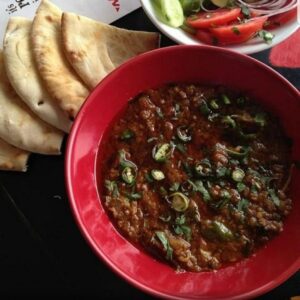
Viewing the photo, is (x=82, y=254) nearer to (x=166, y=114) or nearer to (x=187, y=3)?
(x=166, y=114)

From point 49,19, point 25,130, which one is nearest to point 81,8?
point 49,19

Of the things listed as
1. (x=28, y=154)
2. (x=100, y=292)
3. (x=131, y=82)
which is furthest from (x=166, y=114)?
(x=100, y=292)

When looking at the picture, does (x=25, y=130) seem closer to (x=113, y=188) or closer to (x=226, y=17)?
(x=113, y=188)

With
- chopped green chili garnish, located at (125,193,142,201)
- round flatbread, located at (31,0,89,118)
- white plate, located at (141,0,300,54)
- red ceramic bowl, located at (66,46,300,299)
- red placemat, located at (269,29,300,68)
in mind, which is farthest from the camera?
red placemat, located at (269,29,300,68)

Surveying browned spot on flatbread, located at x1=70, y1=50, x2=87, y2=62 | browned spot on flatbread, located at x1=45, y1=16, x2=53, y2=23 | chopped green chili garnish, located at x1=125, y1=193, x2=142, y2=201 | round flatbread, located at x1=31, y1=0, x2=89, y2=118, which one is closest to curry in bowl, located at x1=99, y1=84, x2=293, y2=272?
chopped green chili garnish, located at x1=125, y1=193, x2=142, y2=201

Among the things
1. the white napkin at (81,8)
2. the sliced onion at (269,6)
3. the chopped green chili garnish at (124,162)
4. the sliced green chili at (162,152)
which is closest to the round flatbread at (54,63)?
the white napkin at (81,8)

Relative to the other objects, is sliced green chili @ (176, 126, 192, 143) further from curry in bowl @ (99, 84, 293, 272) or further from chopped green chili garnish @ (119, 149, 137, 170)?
chopped green chili garnish @ (119, 149, 137, 170)

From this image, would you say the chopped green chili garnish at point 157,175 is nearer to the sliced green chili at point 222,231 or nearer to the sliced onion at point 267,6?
the sliced green chili at point 222,231
